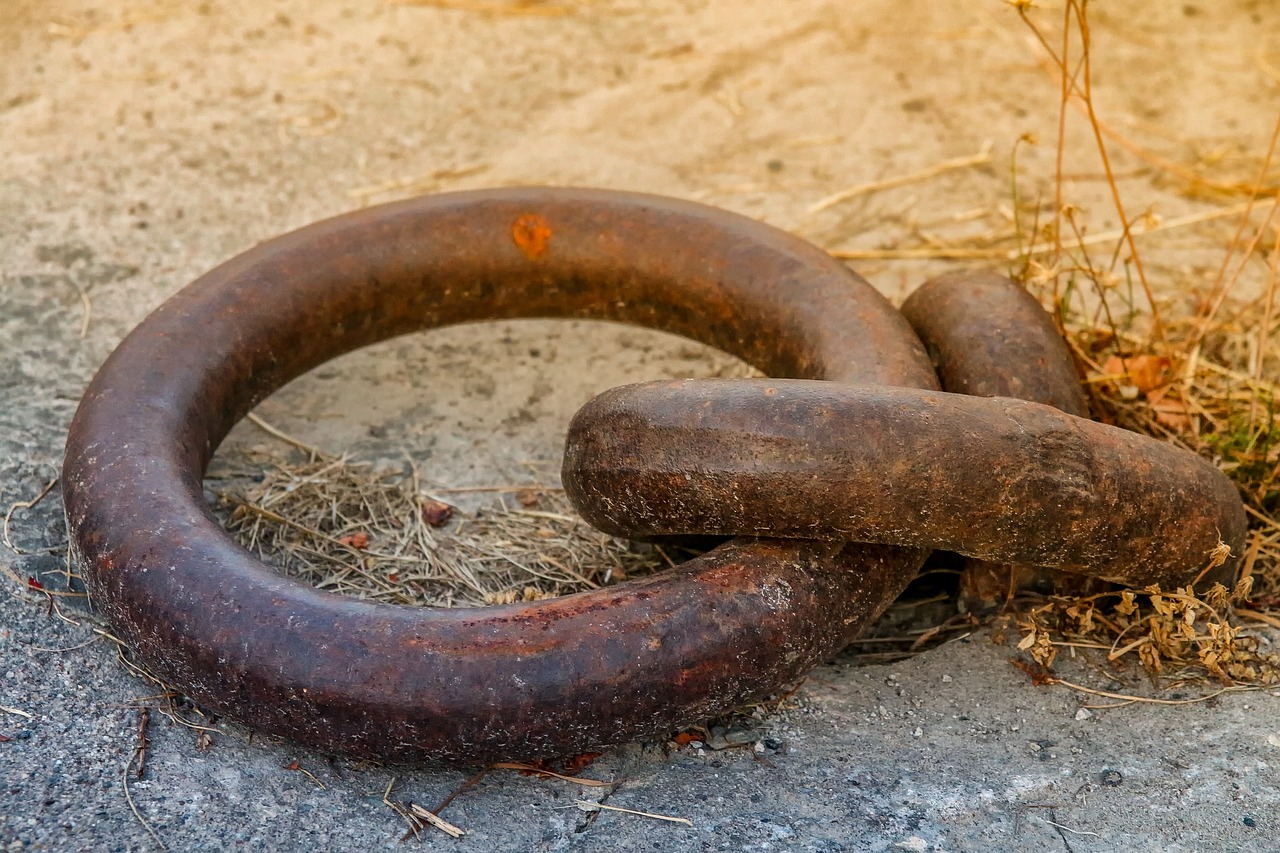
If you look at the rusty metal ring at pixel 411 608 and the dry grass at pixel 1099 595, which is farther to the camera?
the dry grass at pixel 1099 595

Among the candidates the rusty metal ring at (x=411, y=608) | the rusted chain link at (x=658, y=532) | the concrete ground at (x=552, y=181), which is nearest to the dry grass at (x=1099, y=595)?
the concrete ground at (x=552, y=181)

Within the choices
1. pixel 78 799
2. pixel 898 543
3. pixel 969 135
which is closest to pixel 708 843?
pixel 898 543

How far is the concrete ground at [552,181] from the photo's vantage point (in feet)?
8.58

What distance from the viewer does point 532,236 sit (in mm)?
3736

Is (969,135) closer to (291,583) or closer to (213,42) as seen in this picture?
(213,42)

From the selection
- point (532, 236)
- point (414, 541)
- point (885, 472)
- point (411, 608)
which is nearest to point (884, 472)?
point (885, 472)

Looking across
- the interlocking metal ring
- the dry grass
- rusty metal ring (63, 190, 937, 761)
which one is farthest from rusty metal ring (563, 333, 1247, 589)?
the dry grass

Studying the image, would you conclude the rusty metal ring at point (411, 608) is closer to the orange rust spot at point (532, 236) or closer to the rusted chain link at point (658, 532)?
the rusted chain link at point (658, 532)

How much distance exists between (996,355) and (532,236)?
1.34 metres

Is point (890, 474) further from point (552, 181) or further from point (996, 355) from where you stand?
point (552, 181)

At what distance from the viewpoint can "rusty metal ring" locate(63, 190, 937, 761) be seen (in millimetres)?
2521

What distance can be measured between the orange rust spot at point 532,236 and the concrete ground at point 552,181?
55 cm

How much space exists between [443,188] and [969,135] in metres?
2.19

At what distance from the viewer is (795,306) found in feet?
11.1
